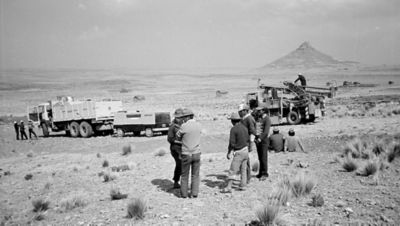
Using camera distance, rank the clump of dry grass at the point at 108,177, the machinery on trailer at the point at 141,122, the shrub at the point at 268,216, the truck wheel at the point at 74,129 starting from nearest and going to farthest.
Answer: the shrub at the point at 268,216 → the clump of dry grass at the point at 108,177 → the machinery on trailer at the point at 141,122 → the truck wheel at the point at 74,129

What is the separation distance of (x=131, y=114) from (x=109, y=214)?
586 inches

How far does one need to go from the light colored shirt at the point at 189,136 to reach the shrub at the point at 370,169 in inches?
157

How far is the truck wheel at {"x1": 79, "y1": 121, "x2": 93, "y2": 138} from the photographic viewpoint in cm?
2373

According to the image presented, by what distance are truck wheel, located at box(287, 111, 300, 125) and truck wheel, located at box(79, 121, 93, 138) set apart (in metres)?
12.3

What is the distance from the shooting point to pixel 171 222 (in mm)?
6488

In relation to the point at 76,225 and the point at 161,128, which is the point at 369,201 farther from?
the point at 161,128

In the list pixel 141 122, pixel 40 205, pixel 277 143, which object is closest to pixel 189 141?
pixel 40 205

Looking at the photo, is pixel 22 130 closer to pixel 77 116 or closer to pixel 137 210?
pixel 77 116

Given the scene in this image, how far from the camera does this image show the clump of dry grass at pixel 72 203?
803 centimetres

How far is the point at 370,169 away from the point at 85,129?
1900 centimetres

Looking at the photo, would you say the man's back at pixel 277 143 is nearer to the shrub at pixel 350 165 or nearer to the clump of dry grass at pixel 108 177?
the shrub at pixel 350 165

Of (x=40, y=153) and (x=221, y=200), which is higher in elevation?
(x=221, y=200)

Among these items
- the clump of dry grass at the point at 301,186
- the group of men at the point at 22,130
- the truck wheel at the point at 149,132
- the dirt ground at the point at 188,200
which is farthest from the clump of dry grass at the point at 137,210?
the group of men at the point at 22,130

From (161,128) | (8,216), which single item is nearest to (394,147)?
(8,216)
